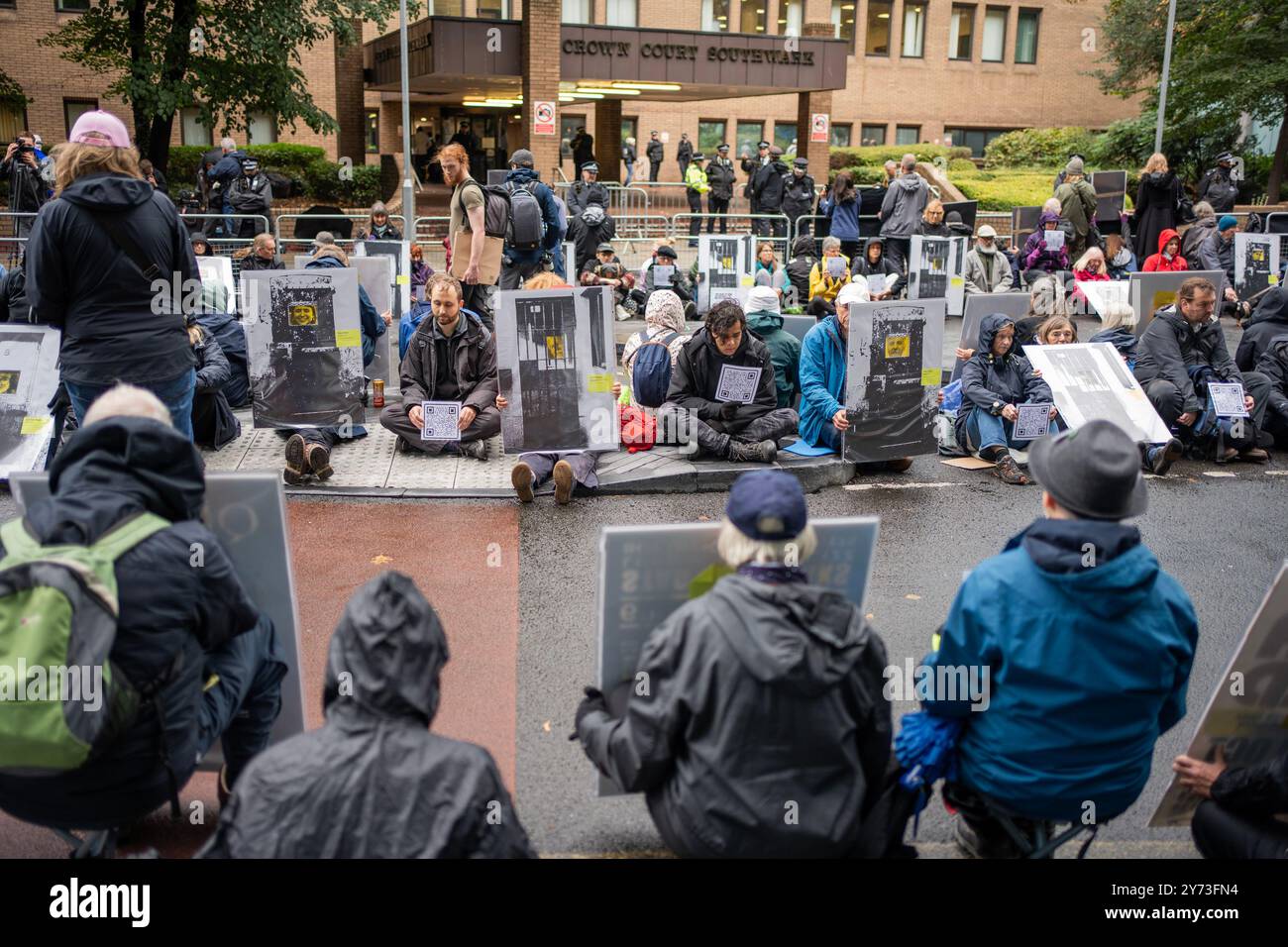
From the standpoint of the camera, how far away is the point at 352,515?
8.57m

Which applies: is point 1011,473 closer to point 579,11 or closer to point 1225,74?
point 1225,74

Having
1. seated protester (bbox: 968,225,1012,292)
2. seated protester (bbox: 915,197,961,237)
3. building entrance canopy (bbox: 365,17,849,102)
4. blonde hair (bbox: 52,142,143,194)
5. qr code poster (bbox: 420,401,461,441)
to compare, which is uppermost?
building entrance canopy (bbox: 365,17,849,102)

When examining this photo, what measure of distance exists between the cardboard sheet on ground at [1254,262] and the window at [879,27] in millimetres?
32890

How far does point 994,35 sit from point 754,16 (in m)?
11.0

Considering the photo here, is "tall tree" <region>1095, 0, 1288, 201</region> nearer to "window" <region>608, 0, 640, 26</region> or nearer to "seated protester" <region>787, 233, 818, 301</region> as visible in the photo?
"window" <region>608, 0, 640, 26</region>

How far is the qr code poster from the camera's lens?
31.3 feet

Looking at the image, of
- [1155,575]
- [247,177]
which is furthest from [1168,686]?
[247,177]

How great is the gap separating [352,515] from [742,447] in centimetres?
308

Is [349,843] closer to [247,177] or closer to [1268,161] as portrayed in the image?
[247,177]

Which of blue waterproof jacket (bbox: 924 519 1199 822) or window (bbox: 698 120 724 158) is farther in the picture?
window (bbox: 698 120 724 158)

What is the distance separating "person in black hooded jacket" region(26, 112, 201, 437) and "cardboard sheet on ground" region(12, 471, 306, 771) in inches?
82.3

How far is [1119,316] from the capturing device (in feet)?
37.8

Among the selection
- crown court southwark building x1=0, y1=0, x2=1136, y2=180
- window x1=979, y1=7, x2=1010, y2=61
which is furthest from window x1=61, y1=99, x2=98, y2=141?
window x1=979, y1=7, x2=1010, y2=61

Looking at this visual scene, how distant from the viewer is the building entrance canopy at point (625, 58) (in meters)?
29.2
